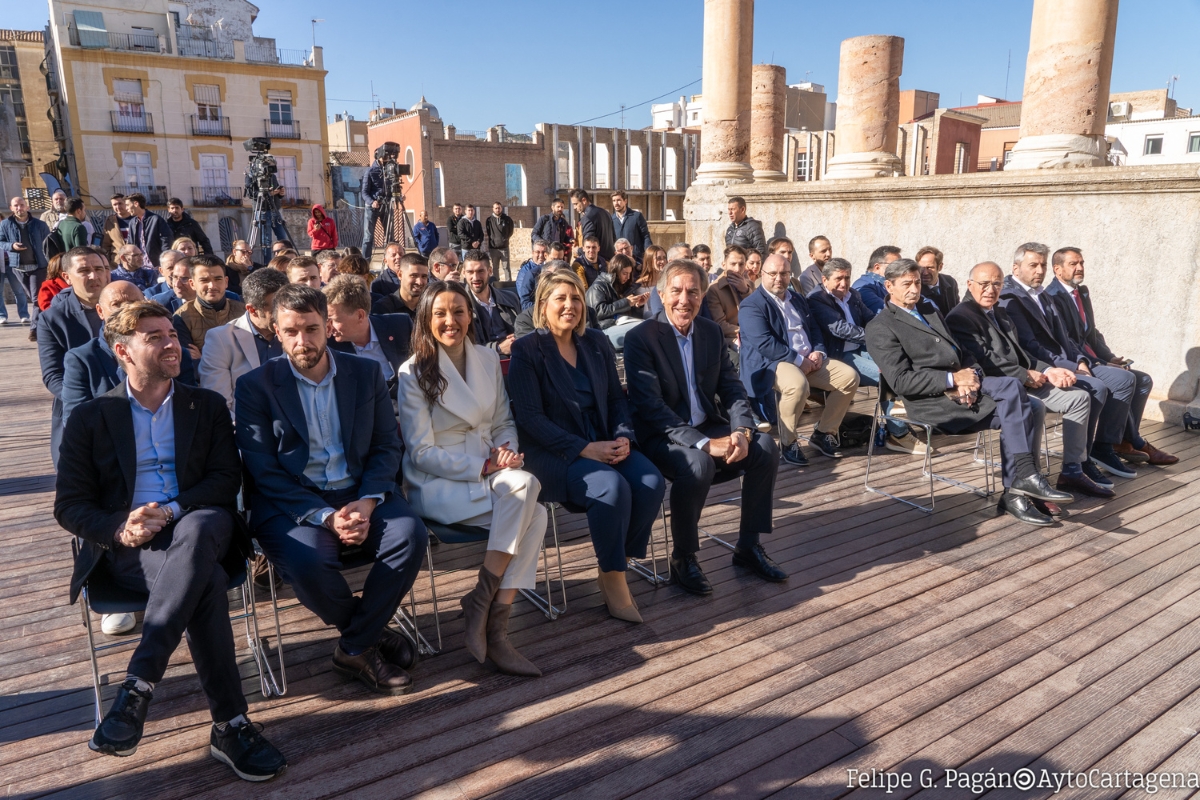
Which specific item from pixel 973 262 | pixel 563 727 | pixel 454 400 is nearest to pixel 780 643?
pixel 563 727

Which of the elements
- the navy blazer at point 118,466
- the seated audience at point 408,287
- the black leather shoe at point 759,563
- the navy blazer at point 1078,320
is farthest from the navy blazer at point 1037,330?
the navy blazer at point 118,466

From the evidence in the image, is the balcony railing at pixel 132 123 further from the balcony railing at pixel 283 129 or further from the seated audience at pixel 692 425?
the seated audience at pixel 692 425

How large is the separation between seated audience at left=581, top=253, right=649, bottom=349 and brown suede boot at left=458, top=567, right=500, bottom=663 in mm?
3788

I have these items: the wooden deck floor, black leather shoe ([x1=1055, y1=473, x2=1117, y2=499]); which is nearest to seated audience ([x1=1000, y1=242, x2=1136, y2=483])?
black leather shoe ([x1=1055, y1=473, x2=1117, y2=499])

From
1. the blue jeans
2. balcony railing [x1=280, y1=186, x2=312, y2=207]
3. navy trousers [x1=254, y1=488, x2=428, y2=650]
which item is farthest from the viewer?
balcony railing [x1=280, y1=186, x2=312, y2=207]

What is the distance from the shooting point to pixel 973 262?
7590 mm

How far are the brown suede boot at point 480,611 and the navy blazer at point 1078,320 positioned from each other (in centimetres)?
443

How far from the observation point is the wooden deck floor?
2.37m

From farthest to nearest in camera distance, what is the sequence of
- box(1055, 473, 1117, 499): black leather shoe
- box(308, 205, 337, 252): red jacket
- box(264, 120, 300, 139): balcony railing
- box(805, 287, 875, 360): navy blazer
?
box(264, 120, 300, 139): balcony railing → box(308, 205, 337, 252): red jacket → box(805, 287, 875, 360): navy blazer → box(1055, 473, 1117, 499): black leather shoe

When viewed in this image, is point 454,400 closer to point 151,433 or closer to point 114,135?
point 151,433

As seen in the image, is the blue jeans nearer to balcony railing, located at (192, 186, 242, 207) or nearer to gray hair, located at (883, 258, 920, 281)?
gray hair, located at (883, 258, 920, 281)

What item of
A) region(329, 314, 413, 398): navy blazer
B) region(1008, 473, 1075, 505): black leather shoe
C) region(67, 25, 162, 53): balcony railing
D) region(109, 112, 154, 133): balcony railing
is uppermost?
region(67, 25, 162, 53): balcony railing

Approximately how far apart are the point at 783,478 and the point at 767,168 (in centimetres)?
932

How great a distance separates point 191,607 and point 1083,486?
15.6 ft
